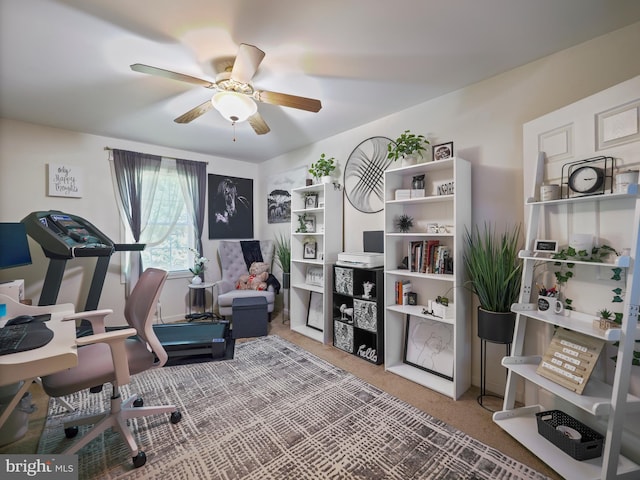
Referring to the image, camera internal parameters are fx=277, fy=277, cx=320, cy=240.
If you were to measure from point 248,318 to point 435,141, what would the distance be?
2806mm

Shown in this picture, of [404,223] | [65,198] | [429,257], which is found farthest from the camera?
[65,198]

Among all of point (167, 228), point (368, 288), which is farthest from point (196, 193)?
point (368, 288)

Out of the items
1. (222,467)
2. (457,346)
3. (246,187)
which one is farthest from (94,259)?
(457,346)

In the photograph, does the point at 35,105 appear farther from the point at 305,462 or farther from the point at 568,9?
the point at 568,9

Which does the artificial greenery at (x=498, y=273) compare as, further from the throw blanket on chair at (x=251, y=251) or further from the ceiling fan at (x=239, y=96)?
the throw blanket on chair at (x=251, y=251)

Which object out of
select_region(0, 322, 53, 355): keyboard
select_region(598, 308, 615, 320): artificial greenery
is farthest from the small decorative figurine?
select_region(0, 322, 53, 355): keyboard

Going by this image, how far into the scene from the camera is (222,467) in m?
1.52

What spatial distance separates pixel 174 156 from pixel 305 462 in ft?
13.1

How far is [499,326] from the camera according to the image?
195cm

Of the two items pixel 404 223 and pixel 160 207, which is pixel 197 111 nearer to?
pixel 404 223

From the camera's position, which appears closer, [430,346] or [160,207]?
[430,346]

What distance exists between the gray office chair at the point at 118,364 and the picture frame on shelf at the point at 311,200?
2077 millimetres

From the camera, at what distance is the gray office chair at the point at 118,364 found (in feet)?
4.68

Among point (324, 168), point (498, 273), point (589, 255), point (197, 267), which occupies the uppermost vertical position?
point (324, 168)
